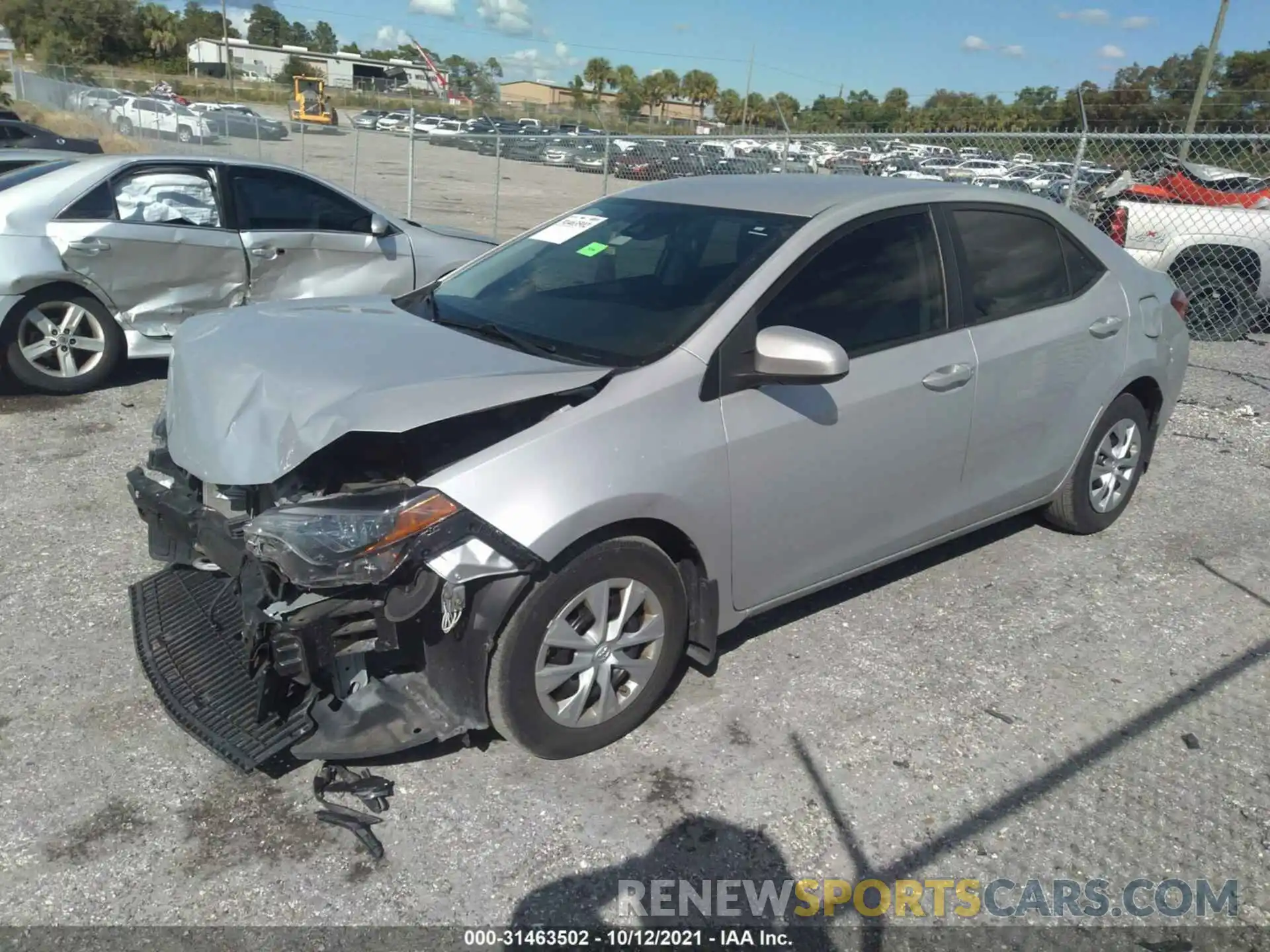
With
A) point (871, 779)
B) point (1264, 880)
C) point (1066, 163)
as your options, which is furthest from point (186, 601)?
point (1066, 163)

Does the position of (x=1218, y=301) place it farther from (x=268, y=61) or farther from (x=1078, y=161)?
(x=268, y=61)

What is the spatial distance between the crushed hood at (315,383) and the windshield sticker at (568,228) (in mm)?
860

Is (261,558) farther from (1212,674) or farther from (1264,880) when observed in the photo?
(1212,674)

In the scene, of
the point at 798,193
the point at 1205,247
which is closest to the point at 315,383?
the point at 798,193

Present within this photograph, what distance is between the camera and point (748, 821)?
299cm

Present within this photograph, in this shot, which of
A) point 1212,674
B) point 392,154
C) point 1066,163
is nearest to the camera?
point 1212,674

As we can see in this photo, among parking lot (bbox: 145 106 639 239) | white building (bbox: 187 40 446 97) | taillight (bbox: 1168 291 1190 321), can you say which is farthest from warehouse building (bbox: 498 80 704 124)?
taillight (bbox: 1168 291 1190 321)

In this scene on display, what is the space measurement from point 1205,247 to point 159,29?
89401mm

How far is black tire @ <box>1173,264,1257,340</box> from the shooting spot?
1010 centimetres

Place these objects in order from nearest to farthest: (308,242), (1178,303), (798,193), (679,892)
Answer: (679,892) < (798,193) < (1178,303) < (308,242)

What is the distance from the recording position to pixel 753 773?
10.6ft

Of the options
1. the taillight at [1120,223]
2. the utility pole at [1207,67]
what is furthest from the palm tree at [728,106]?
the taillight at [1120,223]

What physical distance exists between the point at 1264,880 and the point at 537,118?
39.1 metres

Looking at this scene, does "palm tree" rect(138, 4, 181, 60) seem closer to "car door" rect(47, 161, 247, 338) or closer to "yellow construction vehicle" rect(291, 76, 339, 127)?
"yellow construction vehicle" rect(291, 76, 339, 127)
